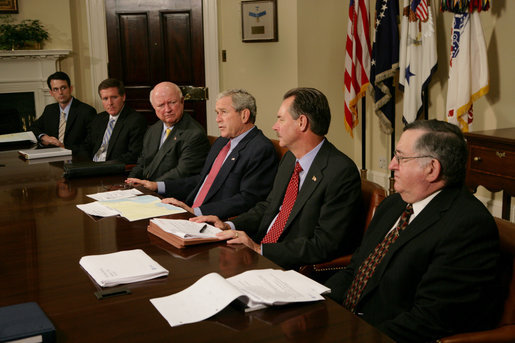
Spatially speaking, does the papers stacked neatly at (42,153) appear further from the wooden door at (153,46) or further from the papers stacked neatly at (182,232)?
the wooden door at (153,46)

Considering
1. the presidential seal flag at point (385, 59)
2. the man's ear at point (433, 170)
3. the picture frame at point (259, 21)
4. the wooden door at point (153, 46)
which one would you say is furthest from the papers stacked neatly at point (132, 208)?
the wooden door at point (153, 46)

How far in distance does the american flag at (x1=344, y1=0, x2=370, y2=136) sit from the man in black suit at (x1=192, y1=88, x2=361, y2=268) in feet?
9.32

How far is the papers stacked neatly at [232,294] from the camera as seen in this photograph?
1.50m

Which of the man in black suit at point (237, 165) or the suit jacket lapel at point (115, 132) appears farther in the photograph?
the suit jacket lapel at point (115, 132)

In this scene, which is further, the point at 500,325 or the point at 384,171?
the point at 384,171

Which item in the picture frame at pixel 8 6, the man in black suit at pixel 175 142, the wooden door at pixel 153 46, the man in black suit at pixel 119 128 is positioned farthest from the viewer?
the wooden door at pixel 153 46

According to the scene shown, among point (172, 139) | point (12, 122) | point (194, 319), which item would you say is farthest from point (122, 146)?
point (194, 319)

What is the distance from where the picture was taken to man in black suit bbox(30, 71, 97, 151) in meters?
5.59

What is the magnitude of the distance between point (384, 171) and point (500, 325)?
4.23 meters

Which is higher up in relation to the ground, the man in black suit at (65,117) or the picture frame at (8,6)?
the picture frame at (8,6)

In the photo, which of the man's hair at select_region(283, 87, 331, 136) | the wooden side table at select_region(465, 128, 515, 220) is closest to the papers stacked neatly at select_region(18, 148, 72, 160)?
the man's hair at select_region(283, 87, 331, 136)

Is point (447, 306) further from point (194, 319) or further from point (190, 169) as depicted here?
point (190, 169)

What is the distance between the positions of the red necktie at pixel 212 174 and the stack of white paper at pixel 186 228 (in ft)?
3.68

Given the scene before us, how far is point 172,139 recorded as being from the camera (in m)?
4.04
